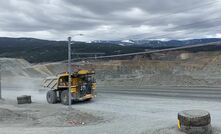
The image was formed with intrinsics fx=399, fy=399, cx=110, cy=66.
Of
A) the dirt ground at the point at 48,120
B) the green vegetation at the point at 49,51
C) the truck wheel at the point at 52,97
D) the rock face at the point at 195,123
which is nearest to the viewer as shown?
the rock face at the point at 195,123

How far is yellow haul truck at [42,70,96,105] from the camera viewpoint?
28938 millimetres

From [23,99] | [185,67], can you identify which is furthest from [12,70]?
[23,99]

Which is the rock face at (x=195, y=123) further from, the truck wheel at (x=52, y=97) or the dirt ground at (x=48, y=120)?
the truck wheel at (x=52, y=97)

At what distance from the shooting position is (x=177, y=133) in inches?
512

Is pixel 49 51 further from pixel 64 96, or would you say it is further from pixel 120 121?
pixel 120 121

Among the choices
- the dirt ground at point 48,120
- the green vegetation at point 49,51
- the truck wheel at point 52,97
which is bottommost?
the dirt ground at point 48,120

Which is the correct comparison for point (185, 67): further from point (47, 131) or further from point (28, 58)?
point (47, 131)

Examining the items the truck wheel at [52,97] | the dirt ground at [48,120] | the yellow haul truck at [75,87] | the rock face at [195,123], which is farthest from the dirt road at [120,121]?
the truck wheel at [52,97]

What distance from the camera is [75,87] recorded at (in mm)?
28859

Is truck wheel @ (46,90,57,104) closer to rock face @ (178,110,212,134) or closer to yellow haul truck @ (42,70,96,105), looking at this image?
yellow haul truck @ (42,70,96,105)

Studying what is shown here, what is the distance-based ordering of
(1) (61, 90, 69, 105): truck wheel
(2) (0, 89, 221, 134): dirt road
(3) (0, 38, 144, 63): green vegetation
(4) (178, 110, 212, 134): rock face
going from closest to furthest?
1. (4) (178, 110, 212, 134): rock face
2. (2) (0, 89, 221, 134): dirt road
3. (1) (61, 90, 69, 105): truck wheel
4. (3) (0, 38, 144, 63): green vegetation

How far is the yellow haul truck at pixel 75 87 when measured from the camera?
2894 centimetres

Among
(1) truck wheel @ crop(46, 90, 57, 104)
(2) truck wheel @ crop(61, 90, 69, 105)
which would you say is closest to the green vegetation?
(1) truck wheel @ crop(46, 90, 57, 104)

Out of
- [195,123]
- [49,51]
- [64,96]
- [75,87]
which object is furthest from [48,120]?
[49,51]
